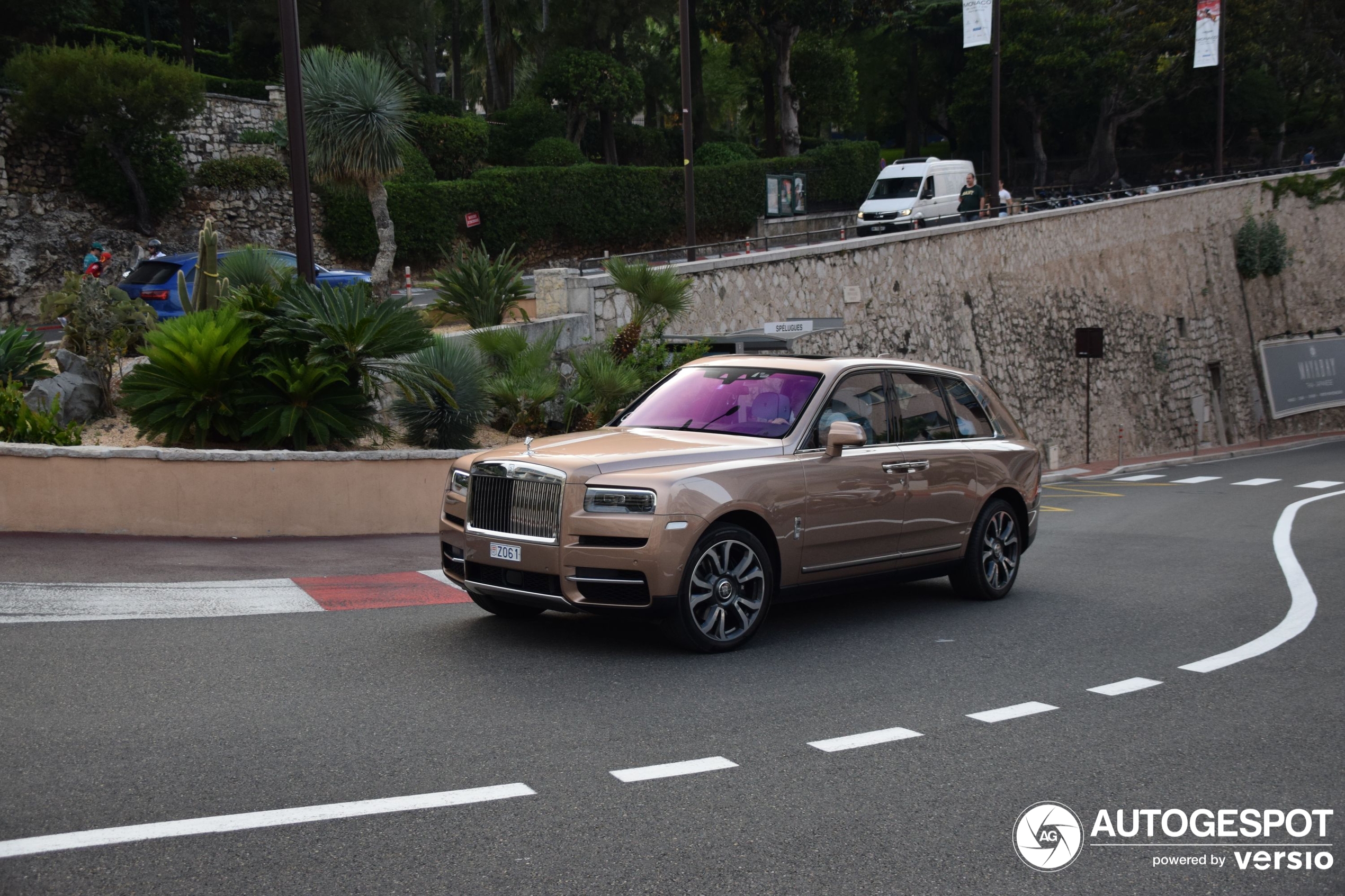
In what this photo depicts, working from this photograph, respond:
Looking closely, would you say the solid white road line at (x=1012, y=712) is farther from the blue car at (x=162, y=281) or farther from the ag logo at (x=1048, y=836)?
the blue car at (x=162, y=281)

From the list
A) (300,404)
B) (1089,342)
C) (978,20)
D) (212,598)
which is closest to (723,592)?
(212,598)

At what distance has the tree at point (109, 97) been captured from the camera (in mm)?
31266

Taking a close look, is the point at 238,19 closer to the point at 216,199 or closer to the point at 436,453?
the point at 216,199

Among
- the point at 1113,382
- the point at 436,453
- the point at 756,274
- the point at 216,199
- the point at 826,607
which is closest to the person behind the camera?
the point at 826,607

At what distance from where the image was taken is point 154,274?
19.8 metres

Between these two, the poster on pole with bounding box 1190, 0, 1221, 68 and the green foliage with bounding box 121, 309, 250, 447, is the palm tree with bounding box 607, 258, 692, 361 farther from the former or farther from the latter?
the poster on pole with bounding box 1190, 0, 1221, 68

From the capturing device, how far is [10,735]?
5637 millimetres

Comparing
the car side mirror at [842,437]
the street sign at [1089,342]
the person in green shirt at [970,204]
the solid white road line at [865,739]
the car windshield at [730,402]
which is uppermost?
the person in green shirt at [970,204]

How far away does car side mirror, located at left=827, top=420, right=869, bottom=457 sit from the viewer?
8008 millimetres

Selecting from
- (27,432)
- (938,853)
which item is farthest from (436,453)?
(938,853)

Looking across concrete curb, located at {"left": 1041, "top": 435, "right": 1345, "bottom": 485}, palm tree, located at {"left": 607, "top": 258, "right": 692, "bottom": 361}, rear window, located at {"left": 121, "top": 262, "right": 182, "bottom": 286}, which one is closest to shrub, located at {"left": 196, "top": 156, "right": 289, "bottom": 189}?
rear window, located at {"left": 121, "top": 262, "right": 182, "bottom": 286}

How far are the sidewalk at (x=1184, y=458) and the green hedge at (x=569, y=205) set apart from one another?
17.5 m

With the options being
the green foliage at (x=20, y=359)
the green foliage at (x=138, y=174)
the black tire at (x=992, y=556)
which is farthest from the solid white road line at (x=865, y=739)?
the green foliage at (x=138, y=174)

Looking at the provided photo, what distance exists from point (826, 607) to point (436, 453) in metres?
5.03
